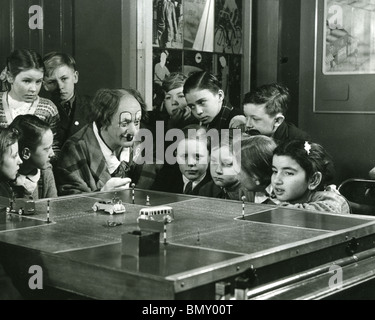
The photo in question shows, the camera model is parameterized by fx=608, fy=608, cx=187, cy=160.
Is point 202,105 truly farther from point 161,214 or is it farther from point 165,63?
point 161,214

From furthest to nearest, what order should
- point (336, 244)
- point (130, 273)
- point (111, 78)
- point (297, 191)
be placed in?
point (111, 78), point (297, 191), point (336, 244), point (130, 273)

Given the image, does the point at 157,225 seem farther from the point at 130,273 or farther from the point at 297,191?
the point at 297,191

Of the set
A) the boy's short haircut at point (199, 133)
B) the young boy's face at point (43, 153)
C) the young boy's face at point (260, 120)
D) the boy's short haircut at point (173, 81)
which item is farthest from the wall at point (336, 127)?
the young boy's face at point (43, 153)

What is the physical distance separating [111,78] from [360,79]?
69.5 inches

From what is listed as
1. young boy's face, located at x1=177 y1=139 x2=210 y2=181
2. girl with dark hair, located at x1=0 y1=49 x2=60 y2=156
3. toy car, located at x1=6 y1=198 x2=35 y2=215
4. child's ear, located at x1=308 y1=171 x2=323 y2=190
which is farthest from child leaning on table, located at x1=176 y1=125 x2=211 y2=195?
toy car, located at x1=6 y1=198 x2=35 y2=215

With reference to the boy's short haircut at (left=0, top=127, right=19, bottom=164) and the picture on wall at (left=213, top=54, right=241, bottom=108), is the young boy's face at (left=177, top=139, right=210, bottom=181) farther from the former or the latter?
the boy's short haircut at (left=0, top=127, right=19, bottom=164)

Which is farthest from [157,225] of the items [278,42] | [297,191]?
[278,42]

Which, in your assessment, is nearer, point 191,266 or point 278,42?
point 191,266

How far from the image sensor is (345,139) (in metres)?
4.46

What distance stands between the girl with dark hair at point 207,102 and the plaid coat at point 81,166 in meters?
0.83

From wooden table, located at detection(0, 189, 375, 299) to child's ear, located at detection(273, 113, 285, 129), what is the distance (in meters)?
1.22

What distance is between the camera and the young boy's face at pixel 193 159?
4602mm

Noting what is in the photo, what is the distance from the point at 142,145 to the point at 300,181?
1262 millimetres

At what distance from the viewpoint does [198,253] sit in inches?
89.4
